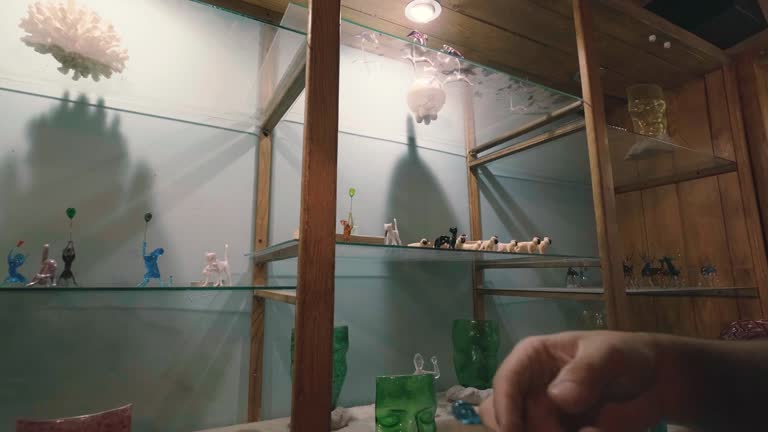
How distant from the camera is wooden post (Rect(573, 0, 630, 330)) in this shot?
0.89m

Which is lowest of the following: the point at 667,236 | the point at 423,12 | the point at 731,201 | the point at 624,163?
the point at 667,236

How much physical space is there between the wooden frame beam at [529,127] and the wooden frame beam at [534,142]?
0.03 metres

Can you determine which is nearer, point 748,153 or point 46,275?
point 46,275

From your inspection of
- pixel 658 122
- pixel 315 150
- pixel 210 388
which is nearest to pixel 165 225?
pixel 210 388

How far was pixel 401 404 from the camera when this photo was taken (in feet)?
2.47

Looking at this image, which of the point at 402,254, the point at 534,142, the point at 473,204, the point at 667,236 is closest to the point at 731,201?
the point at 667,236

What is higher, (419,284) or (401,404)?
(419,284)

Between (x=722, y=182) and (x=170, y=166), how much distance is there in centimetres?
182

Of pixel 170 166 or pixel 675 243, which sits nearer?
pixel 170 166

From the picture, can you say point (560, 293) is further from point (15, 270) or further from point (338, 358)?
point (15, 270)

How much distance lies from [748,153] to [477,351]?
3.95 feet

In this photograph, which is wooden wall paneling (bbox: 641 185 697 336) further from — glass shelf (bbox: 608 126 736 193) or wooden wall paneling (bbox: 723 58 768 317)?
wooden wall paneling (bbox: 723 58 768 317)

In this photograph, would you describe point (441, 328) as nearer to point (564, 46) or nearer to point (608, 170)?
point (608, 170)

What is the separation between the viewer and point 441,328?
1.26m
